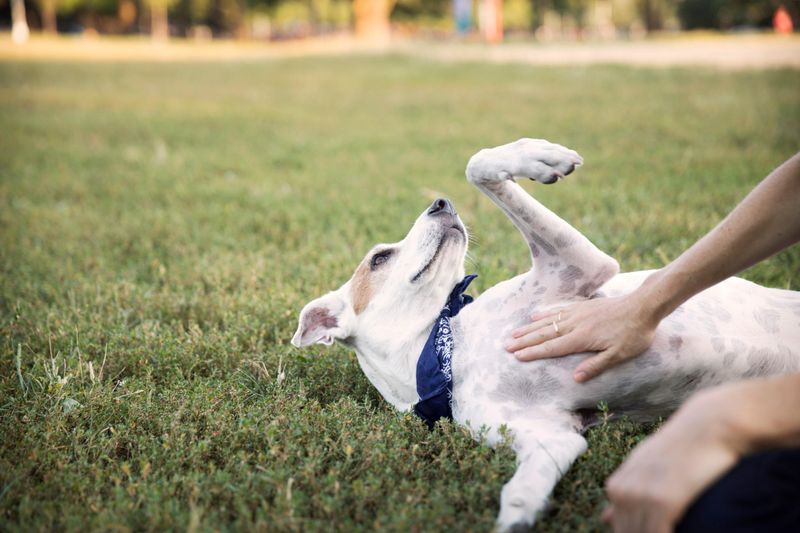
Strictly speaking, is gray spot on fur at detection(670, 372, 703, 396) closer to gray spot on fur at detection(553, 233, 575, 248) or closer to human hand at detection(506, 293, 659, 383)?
human hand at detection(506, 293, 659, 383)

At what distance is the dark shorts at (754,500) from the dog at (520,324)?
0.79 meters

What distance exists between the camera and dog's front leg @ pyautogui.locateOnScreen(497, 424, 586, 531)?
2.44 m

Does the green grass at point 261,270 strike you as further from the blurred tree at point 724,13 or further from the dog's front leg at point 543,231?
the blurred tree at point 724,13

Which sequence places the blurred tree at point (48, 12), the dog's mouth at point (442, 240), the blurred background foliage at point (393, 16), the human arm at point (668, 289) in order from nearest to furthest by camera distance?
the human arm at point (668, 289) < the dog's mouth at point (442, 240) < the blurred background foliage at point (393, 16) < the blurred tree at point (48, 12)

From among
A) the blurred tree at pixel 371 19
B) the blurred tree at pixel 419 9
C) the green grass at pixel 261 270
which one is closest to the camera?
the green grass at pixel 261 270

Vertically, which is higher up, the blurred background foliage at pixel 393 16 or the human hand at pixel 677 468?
the blurred background foliage at pixel 393 16

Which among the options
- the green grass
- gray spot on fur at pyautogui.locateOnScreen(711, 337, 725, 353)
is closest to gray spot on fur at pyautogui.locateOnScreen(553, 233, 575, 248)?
gray spot on fur at pyautogui.locateOnScreen(711, 337, 725, 353)

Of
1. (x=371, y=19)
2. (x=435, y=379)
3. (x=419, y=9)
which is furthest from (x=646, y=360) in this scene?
(x=419, y=9)

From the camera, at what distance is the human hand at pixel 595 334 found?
8.87 ft

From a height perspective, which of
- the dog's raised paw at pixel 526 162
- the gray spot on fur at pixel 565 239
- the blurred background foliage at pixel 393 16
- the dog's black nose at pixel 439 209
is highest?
the blurred background foliage at pixel 393 16

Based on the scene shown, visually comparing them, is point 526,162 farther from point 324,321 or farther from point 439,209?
point 324,321

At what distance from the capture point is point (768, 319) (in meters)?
3.07

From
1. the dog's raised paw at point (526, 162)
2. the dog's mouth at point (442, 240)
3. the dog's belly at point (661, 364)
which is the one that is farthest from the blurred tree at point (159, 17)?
the dog's belly at point (661, 364)

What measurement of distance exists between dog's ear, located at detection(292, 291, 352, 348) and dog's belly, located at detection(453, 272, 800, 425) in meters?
0.64
